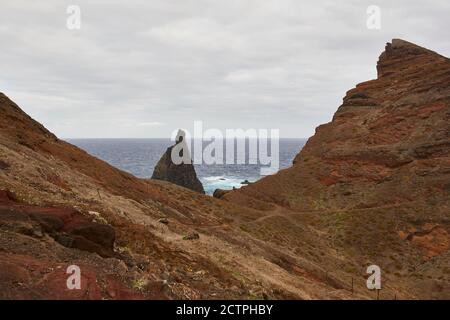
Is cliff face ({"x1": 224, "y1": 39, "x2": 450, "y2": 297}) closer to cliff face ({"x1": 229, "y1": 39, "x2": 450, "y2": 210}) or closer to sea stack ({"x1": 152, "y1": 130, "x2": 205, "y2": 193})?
cliff face ({"x1": 229, "y1": 39, "x2": 450, "y2": 210})

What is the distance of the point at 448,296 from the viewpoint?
123 ft

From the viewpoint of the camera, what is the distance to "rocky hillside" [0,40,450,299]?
15141 mm

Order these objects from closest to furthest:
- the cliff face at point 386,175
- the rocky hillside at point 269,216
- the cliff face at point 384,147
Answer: the rocky hillside at point 269,216, the cliff face at point 386,175, the cliff face at point 384,147

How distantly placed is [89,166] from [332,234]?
101 feet

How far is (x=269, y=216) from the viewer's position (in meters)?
50.2

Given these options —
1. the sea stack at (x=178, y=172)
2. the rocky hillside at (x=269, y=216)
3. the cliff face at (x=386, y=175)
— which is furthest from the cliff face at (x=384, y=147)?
the sea stack at (x=178, y=172)

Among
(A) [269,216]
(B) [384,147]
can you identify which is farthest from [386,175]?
(A) [269,216]

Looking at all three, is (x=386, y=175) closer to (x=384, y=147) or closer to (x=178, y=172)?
(x=384, y=147)

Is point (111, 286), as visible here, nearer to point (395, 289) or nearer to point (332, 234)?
point (395, 289)

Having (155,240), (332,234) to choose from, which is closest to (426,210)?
(332,234)

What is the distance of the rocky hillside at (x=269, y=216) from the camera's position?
15141 millimetres

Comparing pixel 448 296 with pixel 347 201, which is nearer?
pixel 448 296

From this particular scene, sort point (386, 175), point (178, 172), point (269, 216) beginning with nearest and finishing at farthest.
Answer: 1. point (269, 216)
2. point (386, 175)
3. point (178, 172)

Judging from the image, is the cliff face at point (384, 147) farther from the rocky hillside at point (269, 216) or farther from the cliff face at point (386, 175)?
the rocky hillside at point (269, 216)
